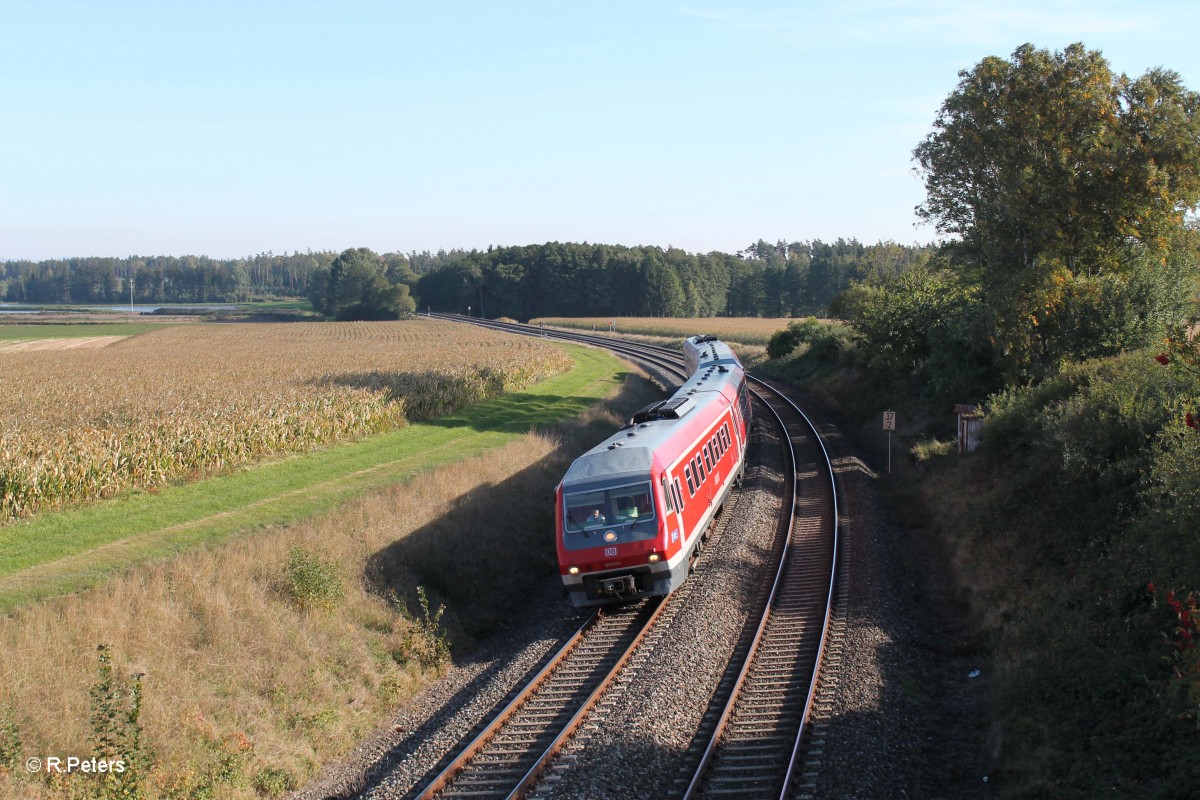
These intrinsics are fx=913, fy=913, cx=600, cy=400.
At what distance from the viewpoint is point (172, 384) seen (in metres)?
36.7

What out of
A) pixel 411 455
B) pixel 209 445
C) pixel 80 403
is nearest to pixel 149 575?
pixel 209 445

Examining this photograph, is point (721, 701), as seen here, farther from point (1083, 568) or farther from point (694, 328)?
point (694, 328)

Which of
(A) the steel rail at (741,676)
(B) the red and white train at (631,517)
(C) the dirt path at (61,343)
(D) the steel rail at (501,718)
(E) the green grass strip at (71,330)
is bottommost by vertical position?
(D) the steel rail at (501,718)

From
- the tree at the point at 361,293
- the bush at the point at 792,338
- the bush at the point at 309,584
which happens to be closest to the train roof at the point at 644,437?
the bush at the point at 309,584

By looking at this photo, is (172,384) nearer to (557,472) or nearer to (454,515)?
(557,472)

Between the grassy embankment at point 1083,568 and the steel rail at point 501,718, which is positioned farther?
the steel rail at point 501,718

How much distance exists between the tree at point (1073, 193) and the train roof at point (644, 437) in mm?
8923

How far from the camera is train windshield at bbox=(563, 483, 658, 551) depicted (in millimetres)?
15930

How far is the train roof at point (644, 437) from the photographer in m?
16.5

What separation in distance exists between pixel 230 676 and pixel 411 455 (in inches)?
582

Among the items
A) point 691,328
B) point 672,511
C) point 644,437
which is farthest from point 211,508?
point 691,328

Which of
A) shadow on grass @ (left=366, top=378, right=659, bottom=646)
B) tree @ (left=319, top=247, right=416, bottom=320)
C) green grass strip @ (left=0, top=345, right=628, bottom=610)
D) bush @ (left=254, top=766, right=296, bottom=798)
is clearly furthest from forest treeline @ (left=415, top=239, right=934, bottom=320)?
bush @ (left=254, top=766, right=296, bottom=798)

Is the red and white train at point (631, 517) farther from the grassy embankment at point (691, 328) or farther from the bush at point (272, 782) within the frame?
the grassy embankment at point (691, 328)

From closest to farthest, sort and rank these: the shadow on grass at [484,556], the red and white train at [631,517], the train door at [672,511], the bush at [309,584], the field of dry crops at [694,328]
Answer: the bush at [309,584]
the red and white train at [631,517]
the train door at [672,511]
the shadow on grass at [484,556]
the field of dry crops at [694,328]
